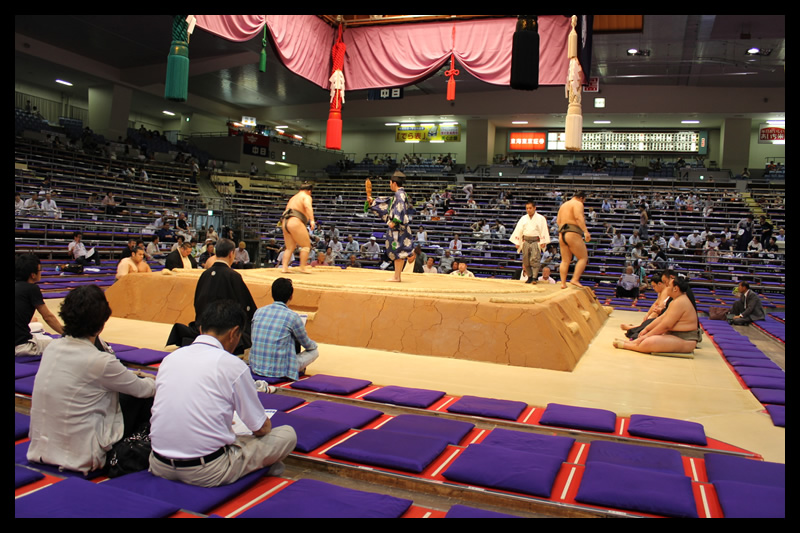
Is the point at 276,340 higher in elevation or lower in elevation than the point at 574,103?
lower

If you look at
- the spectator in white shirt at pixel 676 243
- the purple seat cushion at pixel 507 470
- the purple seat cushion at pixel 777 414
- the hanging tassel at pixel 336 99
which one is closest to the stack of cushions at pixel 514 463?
the purple seat cushion at pixel 507 470

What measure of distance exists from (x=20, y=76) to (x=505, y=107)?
12.8 m

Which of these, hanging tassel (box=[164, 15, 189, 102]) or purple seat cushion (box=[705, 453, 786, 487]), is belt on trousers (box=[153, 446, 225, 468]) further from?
hanging tassel (box=[164, 15, 189, 102])

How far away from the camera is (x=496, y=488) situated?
5.41 ft

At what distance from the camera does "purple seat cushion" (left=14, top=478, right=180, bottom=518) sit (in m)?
1.33

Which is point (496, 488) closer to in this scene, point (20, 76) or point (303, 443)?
point (303, 443)

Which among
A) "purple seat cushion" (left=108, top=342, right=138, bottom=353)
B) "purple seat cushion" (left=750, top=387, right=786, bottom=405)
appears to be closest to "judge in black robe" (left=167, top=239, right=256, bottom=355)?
"purple seat cushion" (left=108, top=342, right=138, bottom=353)

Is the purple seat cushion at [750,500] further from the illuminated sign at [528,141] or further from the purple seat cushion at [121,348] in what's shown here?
the illuminated sign at [528,141]

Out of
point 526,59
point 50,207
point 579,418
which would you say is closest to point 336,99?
point 526,59

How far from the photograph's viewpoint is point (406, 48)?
546 centimetres

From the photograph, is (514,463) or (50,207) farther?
(50,207)

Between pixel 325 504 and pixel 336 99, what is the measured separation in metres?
4.16

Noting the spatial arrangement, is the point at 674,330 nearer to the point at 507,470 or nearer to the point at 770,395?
the point at 770,395

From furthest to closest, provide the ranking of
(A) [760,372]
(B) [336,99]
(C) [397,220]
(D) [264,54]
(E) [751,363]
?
1. (B) [336,99]
2. (C) [397,220]
3. (D) [264,54]
4. (E) [751,363]
5. (A) [760,372]
